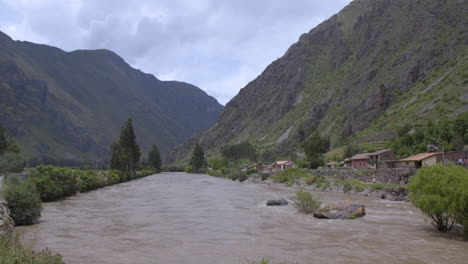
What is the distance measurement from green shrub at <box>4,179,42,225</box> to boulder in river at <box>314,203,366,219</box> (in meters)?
19.7

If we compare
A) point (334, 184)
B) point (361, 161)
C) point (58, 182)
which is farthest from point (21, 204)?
point (361, 161)

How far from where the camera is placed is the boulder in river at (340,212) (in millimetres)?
27516

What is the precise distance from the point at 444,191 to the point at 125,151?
317ft

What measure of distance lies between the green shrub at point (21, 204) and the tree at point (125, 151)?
78.5m

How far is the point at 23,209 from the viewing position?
922 inches

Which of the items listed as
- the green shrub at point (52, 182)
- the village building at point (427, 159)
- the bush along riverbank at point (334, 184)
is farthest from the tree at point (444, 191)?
the village building at point (427, 159)

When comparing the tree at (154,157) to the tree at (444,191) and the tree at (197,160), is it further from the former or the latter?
the tree at (444,191)

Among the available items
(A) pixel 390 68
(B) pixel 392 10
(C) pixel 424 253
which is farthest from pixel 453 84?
(C) pixel 424 253

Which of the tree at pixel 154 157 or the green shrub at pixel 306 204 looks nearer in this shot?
the green shrub at pixel 306 204

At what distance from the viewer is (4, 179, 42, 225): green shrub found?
22.9m

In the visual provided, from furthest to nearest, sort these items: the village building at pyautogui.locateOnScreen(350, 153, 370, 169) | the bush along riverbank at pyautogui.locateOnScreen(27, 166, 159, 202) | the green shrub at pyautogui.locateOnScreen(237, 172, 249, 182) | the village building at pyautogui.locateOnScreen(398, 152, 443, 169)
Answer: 1. the green shrub at pyautogui.locateOnScreen(237, 172, 249, 182)
2. the village building at pyautogui.locateOnScreen(350, 153, 370, 169)
3. the village building at pyautogui.locateOnScreen(398, 152, 443, 169)
4. the bush along riverbank at pyautogui.locateOnScreen(27, 166, 159, 202)

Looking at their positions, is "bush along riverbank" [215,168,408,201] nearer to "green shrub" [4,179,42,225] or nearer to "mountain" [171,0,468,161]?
"green shrub" [4,179,42,225]

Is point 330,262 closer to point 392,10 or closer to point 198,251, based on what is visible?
point 198,251

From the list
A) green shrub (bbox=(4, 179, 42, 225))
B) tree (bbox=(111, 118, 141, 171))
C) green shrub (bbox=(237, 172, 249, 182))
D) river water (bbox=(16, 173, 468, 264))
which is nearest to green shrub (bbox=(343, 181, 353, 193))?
river water (bbox=(16, 173, 468, 264))
